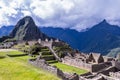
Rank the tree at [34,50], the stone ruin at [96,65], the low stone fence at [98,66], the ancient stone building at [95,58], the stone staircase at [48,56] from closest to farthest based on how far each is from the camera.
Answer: the stone ruin at [96,65], the low stone fence at [98,66], the stone staircase at [48,56], the tree at [34,50], the ancient stone building at [95,58]

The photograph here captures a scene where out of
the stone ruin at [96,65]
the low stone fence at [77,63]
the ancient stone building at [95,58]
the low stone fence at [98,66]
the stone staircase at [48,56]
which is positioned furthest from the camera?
the ancient stone building at [95,58]

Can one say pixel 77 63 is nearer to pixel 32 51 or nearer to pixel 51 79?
pixel 32 51

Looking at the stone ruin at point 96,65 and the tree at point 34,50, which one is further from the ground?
the tree at point 34,50

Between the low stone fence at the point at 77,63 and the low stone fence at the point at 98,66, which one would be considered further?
the low stone fence at the point at 77,63

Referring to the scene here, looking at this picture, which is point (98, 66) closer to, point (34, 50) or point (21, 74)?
point (34, 50)

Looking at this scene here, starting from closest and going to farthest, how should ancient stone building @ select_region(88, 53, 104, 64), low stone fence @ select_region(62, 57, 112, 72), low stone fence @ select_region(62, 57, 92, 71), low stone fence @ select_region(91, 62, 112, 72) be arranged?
low stone fence @ select_region(91, 62, 112, 72) < low stone fence @ select_region(62, 57, 112, 72) < low stone fence @ select_region(62, 57, 92, 71) < ancient stone building @ select_region(88, 53, 104, 64)

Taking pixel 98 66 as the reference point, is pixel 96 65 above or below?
above

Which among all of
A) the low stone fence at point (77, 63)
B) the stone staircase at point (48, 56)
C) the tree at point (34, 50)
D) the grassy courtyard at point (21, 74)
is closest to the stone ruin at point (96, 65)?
the low stone fence at point (77, 63)

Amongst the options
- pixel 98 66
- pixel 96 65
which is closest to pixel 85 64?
pixel 96 65

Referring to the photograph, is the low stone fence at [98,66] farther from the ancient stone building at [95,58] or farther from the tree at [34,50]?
the tree at [34,50]

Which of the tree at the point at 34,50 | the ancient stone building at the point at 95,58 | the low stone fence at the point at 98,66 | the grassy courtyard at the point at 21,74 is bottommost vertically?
the low stone fence at the point at 98,66

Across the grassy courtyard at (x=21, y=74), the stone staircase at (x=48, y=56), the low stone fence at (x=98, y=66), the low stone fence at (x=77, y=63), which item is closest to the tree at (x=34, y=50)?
the stone staircase at (x=48, y=56)

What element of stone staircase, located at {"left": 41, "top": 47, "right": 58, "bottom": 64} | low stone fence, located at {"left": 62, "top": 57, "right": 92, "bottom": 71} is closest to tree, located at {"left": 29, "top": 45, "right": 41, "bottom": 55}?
stone staircase, located at {"left": 41, "top": 47, "right": 58, "bottom": 64}

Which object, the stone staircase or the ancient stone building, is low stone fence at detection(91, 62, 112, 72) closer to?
the ancient stone building
